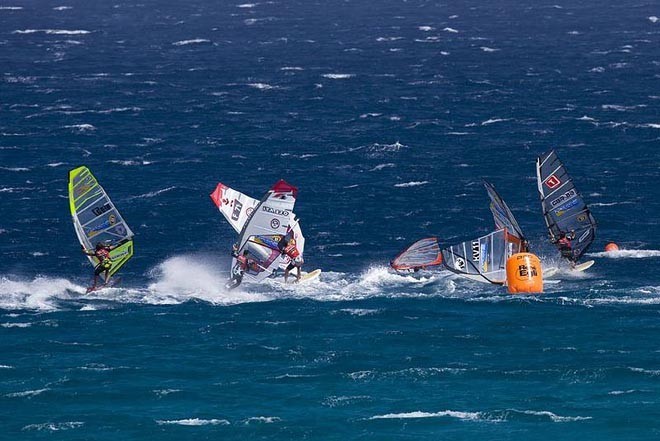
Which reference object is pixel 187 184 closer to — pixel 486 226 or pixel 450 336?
pixel 486 226

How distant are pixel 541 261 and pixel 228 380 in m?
35.9

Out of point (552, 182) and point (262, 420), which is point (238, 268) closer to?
point (552, 182)

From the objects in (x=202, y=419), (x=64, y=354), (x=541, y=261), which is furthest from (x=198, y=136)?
(x=202, y=419)

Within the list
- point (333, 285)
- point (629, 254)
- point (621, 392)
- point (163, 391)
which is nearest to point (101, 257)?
point (333, 285)

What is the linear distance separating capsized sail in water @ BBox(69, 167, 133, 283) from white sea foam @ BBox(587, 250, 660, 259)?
37.7 metres

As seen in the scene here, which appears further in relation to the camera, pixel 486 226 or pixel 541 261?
pixel 486 226

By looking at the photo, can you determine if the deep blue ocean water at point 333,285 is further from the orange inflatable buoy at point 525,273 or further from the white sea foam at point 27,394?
the orange inflatable buoy at point 525,273

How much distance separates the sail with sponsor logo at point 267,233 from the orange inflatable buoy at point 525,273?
17.7m

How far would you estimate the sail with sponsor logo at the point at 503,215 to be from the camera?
12575 centimetres

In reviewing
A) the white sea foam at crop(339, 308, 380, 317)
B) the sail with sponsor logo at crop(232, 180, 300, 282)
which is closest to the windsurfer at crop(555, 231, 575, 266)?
the white sea foam at crop(339, 308, 380, 317)

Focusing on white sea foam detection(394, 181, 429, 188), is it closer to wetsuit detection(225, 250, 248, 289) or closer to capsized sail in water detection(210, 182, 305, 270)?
capsized sail in water detection(210, 182, 305, 270)

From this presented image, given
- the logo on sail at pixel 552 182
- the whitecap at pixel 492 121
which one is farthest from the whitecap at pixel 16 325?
the whitecap at pixel 492 121

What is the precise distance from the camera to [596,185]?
152250 mm

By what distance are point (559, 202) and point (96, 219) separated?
1470 inches
